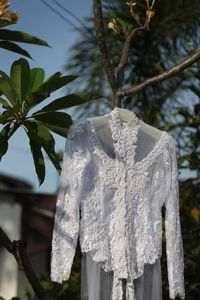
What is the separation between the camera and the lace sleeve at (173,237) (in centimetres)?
226

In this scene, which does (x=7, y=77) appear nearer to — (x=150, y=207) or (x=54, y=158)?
(x=54, y=158)

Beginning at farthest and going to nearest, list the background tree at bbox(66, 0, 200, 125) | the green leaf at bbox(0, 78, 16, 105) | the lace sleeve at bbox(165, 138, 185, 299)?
the background tree at bbox(66, 0, 200, 125) → the lace sleeve at bbox(165, 138, 185, 299) → the green leaf at bbox(0, 78, 16, 105)

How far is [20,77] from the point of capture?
6.72ft

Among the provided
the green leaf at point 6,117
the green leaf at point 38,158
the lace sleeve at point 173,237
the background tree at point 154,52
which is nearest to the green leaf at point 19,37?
the green leaf at point 6,117

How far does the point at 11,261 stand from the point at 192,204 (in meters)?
4.35

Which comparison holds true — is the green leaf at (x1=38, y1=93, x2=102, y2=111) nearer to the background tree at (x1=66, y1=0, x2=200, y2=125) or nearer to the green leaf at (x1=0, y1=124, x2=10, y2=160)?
the green leaf at (x1=0, y1=124, x2=10, y2=160)

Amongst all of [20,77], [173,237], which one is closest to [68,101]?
[20,77]

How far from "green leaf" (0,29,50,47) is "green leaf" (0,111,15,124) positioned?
270 mm

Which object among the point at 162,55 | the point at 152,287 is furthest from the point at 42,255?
the point at 152,287

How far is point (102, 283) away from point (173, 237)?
0.34m

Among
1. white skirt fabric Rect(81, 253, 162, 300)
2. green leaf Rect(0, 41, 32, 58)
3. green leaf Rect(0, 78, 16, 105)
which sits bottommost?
white skirt fabric Rect(81, 253, 162, 300)

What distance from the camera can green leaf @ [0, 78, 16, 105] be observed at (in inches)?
79.6

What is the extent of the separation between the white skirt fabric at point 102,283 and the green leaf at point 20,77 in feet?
2.16

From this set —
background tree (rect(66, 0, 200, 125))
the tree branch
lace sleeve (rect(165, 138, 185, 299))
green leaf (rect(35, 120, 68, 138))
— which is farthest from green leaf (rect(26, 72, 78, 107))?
background tree (rect(66, 0, 200, 125))
